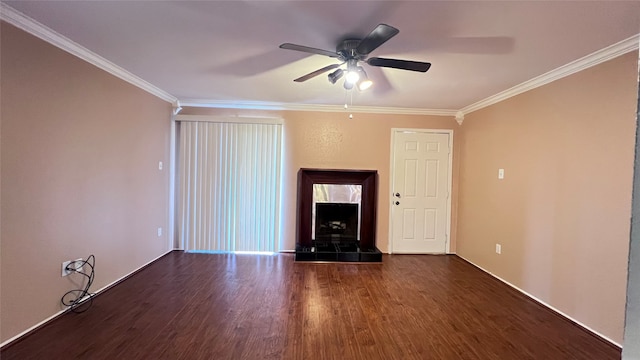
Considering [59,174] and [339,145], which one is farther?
[339,145]

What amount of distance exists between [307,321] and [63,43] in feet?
10.1

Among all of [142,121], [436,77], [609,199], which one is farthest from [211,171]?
[609,199]

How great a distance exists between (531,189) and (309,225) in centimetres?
287

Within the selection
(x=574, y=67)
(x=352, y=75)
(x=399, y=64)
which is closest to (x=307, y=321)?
(x=352, y=75)

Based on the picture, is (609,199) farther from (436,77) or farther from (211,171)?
(211,171)

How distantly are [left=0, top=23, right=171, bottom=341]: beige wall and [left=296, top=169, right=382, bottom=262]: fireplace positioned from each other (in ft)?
7.20

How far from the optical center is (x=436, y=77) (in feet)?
10.0

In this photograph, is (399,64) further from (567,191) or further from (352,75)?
(567,191)

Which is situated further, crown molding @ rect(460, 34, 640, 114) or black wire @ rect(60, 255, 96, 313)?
black wire @ rect(60, 255, 96, 313)

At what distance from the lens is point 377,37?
5.93ft

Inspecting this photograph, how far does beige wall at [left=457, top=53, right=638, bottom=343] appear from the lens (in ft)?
7.46

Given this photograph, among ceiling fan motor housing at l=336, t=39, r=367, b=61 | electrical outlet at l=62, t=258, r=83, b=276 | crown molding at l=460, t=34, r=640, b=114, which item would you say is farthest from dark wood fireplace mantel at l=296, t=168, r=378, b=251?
electrical outlet at l=62, t=258, r=83, b=276

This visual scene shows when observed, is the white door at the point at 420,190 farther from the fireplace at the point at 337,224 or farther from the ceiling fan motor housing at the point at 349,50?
the ceiling fan motor housing at the point at 349,50

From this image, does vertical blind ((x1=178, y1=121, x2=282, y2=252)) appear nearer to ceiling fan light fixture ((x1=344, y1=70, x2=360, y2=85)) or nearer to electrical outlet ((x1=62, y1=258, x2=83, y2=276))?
electrical outlet ((x1=62, y1=258, x2=83, y2=276))
